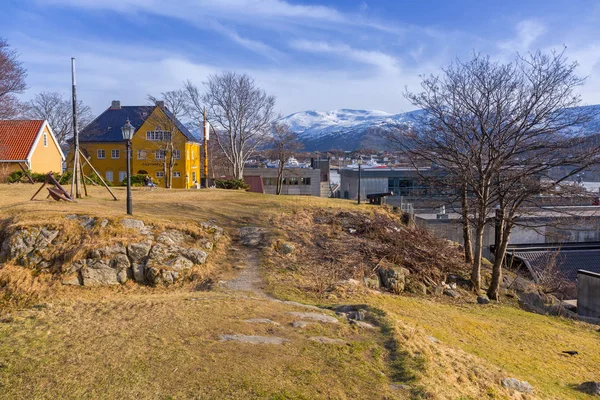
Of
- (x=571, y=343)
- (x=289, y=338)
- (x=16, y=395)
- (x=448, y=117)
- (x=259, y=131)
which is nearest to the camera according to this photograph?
(x=16, y=395)

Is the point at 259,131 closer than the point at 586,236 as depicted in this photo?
No

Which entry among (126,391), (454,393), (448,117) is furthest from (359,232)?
(126,391)

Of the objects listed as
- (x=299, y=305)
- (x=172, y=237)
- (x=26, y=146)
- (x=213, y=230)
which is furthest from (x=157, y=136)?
(x=299, y=305)

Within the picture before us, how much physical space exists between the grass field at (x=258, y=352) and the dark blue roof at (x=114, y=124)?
38515 mm

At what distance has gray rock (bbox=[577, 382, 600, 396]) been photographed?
704cm

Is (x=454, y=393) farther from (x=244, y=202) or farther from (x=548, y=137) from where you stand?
(x=244, y=202)

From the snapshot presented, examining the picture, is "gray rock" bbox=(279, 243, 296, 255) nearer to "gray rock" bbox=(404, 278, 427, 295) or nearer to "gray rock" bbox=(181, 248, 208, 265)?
"gray rock" bbox=(181, 248, 208, 265)

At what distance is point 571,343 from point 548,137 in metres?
6.90

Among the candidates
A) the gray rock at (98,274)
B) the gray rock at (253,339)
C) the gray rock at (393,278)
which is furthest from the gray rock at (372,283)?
the gray rock at (98,274)

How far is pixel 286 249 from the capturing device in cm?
1337

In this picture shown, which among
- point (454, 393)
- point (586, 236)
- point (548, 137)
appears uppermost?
point (548, 137)

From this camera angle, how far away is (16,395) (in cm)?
474

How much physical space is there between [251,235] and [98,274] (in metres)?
4.79

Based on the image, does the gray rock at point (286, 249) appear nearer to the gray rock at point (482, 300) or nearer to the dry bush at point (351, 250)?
the dry bush at point (351, 250)
